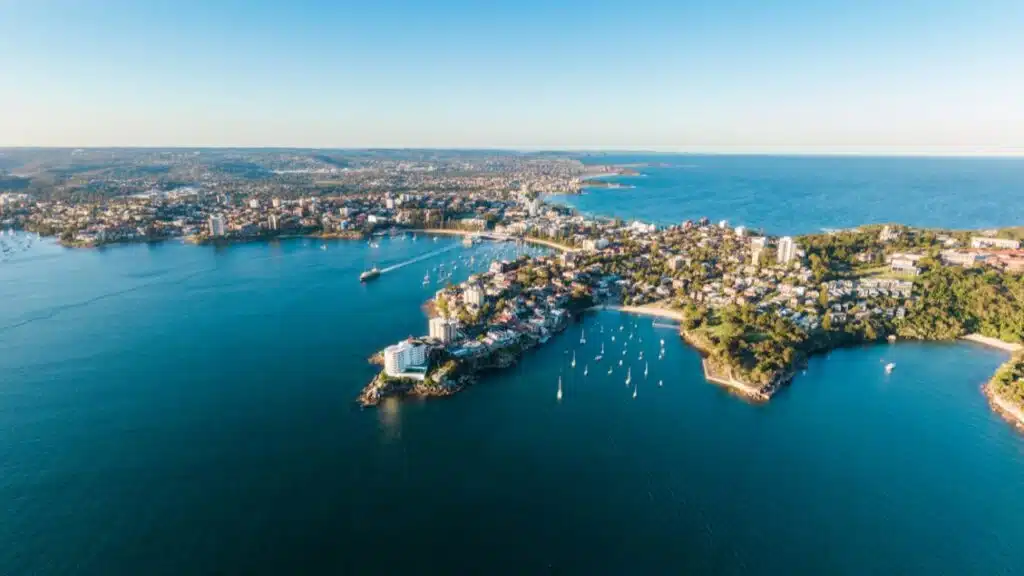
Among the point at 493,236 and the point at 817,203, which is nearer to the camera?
the point at 493,236

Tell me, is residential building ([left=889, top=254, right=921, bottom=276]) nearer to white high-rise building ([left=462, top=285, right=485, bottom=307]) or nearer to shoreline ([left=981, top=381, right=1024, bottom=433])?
shoreline ([left=981, top=381, right=1024, bottom=433])

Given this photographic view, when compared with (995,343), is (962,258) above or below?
above

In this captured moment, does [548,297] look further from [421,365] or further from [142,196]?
Answer: [142,196]

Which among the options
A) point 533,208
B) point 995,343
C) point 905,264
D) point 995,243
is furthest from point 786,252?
point 533,208

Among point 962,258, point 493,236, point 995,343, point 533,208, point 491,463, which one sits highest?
point 533,208

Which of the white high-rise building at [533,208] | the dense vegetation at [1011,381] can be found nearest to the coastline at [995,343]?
the dense vegetation at [1011,381]

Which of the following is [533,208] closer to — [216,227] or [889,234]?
[216,227]

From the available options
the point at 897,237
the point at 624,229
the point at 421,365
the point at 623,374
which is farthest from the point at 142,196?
the point at 897,237

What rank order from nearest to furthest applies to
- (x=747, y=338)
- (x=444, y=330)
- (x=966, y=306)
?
1. (x=444, y=330)
2. (x=747, y=338)
3. (x=966, y=306)
